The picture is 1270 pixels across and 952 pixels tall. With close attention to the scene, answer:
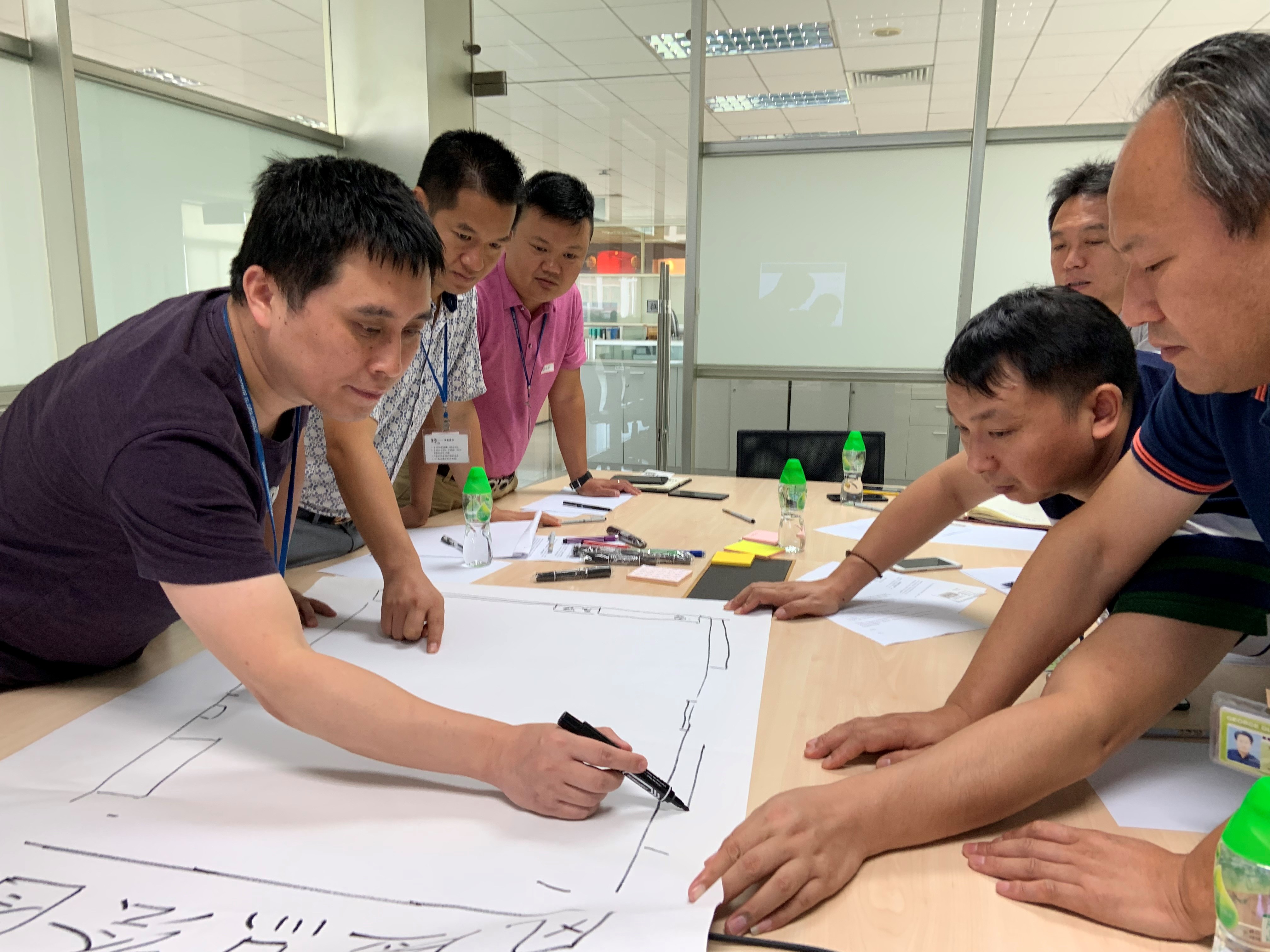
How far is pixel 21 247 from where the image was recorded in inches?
108

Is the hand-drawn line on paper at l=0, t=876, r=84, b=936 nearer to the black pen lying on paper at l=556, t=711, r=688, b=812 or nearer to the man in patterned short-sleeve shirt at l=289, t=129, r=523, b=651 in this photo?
the black pen lying on paper at l=556, t=711, r=688, b=812

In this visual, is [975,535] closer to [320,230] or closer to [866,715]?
[866,715]

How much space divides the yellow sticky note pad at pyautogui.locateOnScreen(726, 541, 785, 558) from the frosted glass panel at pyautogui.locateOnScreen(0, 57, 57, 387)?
2.70m

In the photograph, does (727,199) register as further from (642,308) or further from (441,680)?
(441,680)

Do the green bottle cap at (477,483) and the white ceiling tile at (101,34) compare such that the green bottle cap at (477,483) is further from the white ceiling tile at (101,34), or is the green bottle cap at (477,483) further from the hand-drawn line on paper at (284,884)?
the white ceiling tile at (101,34)

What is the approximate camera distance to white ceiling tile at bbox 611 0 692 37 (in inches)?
165

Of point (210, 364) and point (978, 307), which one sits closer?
point (210, 364)

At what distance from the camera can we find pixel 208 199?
3.15 metres

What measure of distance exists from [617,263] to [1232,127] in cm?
460

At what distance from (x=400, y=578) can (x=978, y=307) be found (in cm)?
367

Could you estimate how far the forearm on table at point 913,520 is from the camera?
145 centimetres

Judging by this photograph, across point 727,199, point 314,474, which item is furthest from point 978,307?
point 314,474

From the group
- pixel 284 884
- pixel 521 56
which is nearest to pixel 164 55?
pixel 521 56

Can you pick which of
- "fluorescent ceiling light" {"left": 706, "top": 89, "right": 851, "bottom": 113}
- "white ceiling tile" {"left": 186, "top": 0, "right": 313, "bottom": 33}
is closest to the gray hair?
"white ceiling tile" {"left": 186, "top": 0, "right": 313, "bottom": 33}
